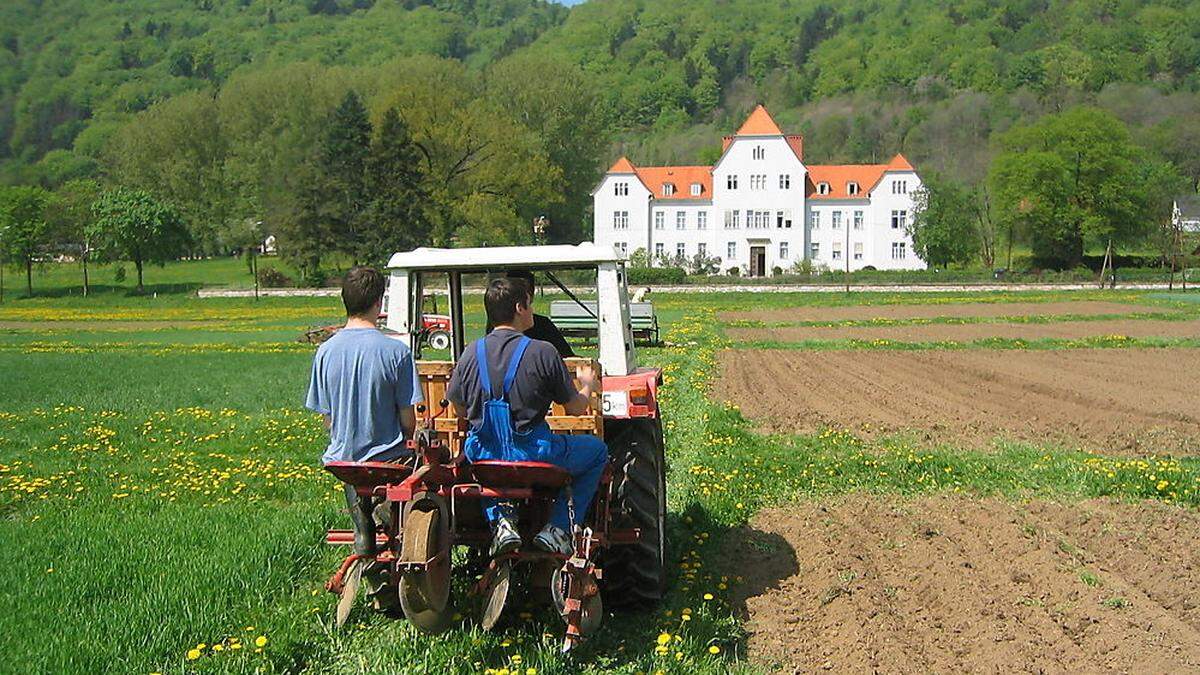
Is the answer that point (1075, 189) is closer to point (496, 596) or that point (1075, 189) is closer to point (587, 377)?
point (587, 377)

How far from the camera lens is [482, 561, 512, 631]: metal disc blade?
4930 millimetres

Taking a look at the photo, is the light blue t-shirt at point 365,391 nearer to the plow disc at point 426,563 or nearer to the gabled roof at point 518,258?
the plow disc at point 426,563

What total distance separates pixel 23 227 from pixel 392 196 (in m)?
28.0

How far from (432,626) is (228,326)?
44147mm

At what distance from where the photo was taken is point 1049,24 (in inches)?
6033

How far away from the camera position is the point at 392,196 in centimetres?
6988

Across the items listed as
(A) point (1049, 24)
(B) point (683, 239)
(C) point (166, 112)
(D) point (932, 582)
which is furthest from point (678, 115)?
(D) point (932, 582)

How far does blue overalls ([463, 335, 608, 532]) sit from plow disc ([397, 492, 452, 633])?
0.43 metres

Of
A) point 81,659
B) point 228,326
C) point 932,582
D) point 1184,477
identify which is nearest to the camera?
point 81,659

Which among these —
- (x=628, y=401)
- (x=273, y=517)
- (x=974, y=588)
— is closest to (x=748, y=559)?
Answer: (x=974, y=588)

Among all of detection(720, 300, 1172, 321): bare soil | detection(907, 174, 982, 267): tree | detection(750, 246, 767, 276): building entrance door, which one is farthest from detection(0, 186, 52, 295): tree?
detection(907, 174, 982, 267): tree

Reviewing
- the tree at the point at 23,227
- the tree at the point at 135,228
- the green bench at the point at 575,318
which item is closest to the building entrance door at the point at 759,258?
the tree at the point at 135,228

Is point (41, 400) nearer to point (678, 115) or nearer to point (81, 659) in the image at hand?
point (81, 659)

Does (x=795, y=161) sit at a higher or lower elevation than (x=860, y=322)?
higher
